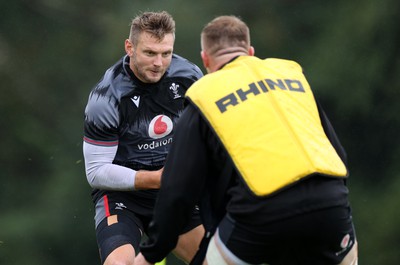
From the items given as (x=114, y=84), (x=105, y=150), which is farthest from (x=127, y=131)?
(x=114, y=84)

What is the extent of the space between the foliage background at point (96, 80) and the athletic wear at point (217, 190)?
7.10 metres

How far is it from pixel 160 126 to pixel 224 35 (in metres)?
1.44

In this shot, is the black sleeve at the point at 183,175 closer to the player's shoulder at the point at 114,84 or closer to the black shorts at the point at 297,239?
the black shorts at the point at 297,239

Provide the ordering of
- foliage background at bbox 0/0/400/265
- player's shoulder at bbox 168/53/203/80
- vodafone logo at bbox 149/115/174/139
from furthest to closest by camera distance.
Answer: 1. foliage background at bbox 0/0/400/265
2. player's shoulder at bbox 168/53/203/80
3. vodafone logo at bbox 149/115/174/139

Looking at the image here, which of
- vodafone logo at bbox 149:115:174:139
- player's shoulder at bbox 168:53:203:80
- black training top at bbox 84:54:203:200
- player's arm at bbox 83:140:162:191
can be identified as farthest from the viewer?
player's shoulder at bbox 168:53:203:80

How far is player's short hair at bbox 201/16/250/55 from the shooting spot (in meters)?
4.23

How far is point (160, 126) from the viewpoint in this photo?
5.58 metres

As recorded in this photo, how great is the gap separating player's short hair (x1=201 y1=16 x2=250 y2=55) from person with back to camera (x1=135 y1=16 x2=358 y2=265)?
0.09m

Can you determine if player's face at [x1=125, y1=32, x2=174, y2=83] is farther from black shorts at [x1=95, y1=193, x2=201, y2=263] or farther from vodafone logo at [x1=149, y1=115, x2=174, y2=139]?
black shorts at [x1=95, y1=193, x2=201, y2=263]

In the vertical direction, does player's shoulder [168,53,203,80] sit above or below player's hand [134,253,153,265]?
above

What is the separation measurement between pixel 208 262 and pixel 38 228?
8.22m

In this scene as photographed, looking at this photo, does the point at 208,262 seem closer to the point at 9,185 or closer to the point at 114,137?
the point at 114,137

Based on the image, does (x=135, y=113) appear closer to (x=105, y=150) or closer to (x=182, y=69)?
(x=105, y=150)

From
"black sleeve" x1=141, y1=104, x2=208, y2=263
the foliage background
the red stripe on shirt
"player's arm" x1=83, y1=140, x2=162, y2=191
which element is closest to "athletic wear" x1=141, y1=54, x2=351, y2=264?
"black sleeve" x1=141, y1=104, x2=208, y2=263
